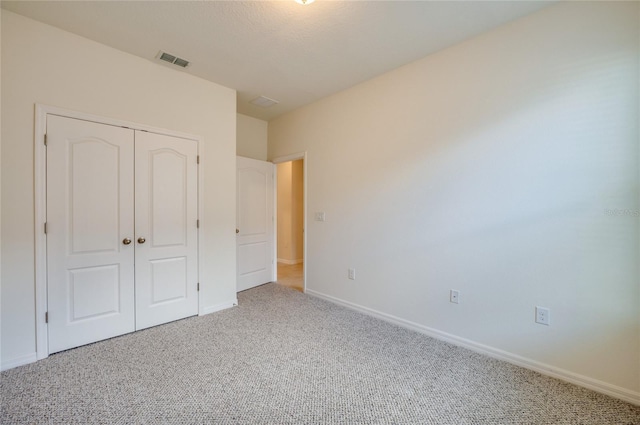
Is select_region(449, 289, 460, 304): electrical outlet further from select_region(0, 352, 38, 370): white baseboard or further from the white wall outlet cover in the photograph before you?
select_region(0, 352, 38, 370): white baseboard

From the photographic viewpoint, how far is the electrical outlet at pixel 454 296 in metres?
2.38

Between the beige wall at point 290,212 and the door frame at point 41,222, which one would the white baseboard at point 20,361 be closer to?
the door frame at point 41,222

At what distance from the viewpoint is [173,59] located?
2.59m

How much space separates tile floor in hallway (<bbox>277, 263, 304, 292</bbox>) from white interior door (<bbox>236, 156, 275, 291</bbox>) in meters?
0.30

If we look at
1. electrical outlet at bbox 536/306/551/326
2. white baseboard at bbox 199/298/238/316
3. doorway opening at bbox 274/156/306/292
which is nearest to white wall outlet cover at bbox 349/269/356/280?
white baseboard at bbox 199/298/238/316

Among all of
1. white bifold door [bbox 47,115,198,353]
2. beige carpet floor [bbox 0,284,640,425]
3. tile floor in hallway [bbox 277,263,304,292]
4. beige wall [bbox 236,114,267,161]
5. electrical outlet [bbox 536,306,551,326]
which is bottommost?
beige carpet floor [bbox 0,284,640,425]

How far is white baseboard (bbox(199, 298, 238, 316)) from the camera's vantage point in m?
3.03

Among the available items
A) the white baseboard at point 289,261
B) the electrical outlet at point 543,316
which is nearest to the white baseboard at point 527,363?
the electrical outlet at point 543,316

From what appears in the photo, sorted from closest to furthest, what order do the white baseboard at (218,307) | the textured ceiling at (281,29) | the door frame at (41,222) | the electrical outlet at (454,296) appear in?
the textured ceiling at (281,29) < the door frame at (41,222) < the electrical outlet at (454,296) < the white baseboard at (218,307)

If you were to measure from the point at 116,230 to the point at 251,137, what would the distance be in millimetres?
2393

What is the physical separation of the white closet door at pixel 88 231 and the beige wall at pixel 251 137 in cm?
172

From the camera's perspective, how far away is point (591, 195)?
5.82 ft

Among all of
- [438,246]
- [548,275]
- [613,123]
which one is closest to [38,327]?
[438,246]

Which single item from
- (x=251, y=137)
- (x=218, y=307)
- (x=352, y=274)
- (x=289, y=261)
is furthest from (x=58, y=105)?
(x=289, y=261)
